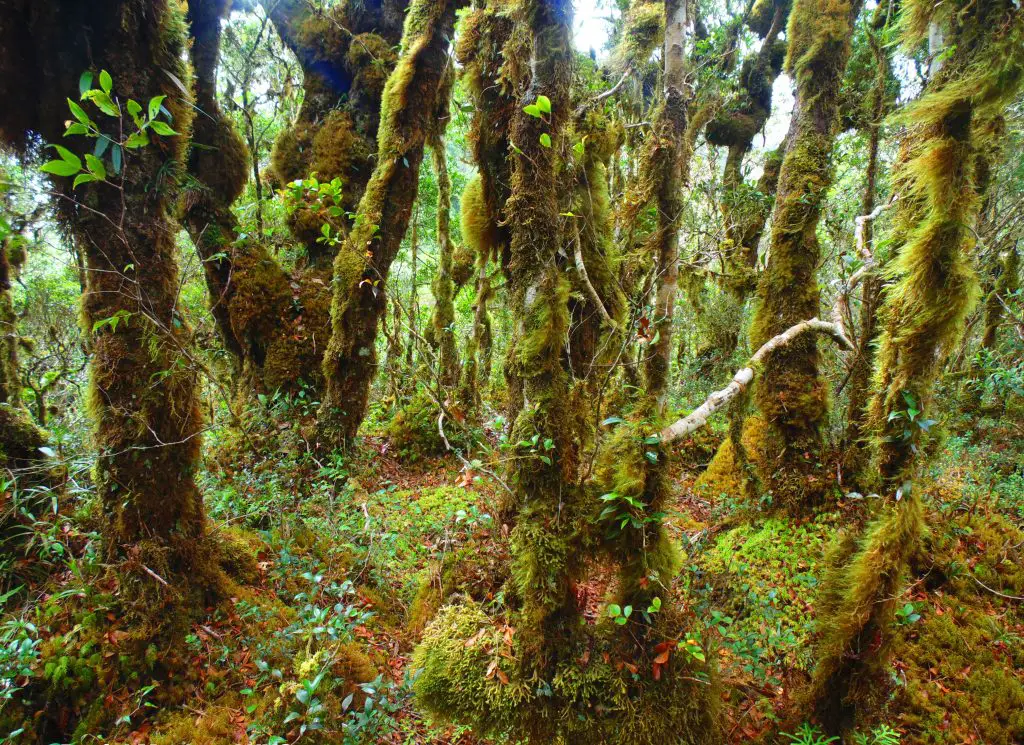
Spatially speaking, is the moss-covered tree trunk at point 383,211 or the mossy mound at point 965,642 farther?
the moss-covered tree trunk at point 383,211

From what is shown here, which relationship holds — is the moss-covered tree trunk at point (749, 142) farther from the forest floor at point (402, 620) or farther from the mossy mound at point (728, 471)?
the forest floor at point (402, 620)

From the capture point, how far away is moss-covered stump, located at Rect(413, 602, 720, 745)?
250 centimetres

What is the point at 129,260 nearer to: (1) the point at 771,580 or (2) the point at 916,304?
(2) the point at 916,304

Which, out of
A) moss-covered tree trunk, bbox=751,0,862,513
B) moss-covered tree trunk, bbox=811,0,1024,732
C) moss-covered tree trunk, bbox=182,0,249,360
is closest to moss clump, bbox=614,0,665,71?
moss-covered tree trunk, bbox=751,0,862,513

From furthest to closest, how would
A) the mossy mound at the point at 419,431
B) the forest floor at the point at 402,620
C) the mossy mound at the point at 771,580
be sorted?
the mossy mound at the point at 419,431 < the mossy mound at the point at 771,580 < the forest floor at the point at 402,620

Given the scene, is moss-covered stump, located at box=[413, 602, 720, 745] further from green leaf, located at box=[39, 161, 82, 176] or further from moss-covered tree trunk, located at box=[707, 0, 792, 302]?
moss-covered tree trunk, located at box=[707, 0, 792, 302]

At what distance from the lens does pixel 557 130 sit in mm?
2850

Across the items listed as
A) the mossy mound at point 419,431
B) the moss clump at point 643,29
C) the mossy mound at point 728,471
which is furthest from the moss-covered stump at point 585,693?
the moss clump at point 643,29

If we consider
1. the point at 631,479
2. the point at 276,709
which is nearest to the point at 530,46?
the point at 631,479

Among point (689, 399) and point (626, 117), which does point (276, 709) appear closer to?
point (689, 399)

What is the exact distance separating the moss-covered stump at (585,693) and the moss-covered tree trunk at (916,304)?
0.81 m

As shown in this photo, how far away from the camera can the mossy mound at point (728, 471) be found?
20.7ft

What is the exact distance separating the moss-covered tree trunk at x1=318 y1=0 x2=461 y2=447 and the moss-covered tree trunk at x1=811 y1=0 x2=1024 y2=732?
16.4 ft

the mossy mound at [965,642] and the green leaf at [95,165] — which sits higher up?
the green leaf at [95,165]
